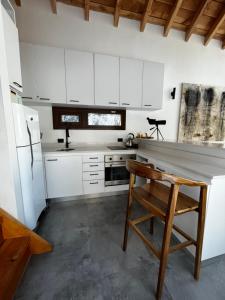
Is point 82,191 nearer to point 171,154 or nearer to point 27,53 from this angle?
point 171,154

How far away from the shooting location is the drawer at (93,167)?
91.3 inches

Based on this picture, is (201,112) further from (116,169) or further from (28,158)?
(28,158)

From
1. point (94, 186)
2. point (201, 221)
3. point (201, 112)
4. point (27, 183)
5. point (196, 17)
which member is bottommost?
point (94, 186)

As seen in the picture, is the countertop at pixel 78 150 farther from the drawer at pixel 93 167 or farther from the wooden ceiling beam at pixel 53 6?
the wooden ceiling beam at pixel 53 6

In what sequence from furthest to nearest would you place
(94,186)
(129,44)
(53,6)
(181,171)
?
(129,44) → (94,186) → (53,6) → (181,171)

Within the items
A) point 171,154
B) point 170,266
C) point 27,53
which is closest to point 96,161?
point 171,154

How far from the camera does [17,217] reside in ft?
→ 4.53

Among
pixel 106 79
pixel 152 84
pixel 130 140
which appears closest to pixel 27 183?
pixel 130 140

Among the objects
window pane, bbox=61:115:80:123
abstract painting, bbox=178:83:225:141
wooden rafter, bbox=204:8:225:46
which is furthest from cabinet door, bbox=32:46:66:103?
wooden rafter, bbox=204:8:225:46

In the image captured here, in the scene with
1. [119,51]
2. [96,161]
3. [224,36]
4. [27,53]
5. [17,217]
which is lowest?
[17,217]

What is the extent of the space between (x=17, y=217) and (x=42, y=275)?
0.56 metres

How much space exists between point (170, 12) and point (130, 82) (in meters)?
1.60

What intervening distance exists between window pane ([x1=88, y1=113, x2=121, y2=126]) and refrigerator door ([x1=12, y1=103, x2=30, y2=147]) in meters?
1.47

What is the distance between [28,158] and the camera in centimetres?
155
